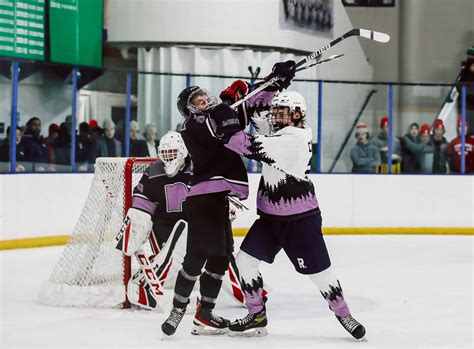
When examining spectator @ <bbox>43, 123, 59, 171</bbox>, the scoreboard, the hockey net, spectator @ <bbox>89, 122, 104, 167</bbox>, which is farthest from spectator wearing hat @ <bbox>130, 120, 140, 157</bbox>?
the hockey net

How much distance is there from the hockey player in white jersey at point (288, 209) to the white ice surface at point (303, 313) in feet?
0.75

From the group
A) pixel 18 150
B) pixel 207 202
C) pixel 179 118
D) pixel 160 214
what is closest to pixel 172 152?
pixel 160 214

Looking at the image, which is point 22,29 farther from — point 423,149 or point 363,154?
point 423,149

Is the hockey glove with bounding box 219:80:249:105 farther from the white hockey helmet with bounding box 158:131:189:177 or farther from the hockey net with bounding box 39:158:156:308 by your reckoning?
the hockey net with bounding box 39:158:156:308

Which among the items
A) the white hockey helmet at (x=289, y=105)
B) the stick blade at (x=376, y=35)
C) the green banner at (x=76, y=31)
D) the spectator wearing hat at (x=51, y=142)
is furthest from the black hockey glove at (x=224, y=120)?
the green banner at (x=76, y=31)

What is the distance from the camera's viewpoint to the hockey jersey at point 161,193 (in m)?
4.11

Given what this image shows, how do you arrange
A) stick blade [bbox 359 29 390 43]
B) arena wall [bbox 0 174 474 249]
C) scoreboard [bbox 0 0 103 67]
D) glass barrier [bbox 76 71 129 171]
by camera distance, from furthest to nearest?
scoreboard [bbox 0 0 103 67], arena wall [bbox 0 174 474 249], glass barrier [bbox 76 71 129 171], stick blade [bbox 359 29 390 43]

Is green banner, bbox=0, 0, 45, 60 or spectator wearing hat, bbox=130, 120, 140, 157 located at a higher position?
green banner, bbox=0, 0, 45, 60

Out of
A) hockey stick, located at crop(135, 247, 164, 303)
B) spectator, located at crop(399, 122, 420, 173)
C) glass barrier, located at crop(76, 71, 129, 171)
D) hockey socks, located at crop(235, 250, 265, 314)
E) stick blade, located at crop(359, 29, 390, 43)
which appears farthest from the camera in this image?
spectator, located at crop(399, 122, 420, 173)

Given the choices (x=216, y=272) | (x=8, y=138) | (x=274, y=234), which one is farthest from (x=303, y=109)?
(x=8, y=138)

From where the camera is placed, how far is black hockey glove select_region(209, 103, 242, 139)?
331 cm

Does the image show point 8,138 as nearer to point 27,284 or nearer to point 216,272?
point 27,284

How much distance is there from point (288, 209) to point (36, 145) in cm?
380

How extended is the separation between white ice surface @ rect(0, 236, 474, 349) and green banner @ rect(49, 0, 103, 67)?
137 inches
